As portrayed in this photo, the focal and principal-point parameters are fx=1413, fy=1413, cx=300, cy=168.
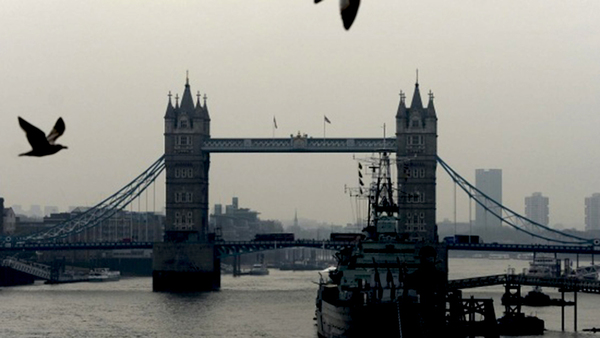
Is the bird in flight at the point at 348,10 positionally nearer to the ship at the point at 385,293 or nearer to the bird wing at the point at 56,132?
the bird wing at the point at 56,132

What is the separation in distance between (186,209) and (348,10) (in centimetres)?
13994

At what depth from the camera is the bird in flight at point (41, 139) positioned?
4.41 meters

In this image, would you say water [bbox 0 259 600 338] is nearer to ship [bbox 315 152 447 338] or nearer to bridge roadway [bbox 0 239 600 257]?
bridge roadway [bbox 0 239 600 257]

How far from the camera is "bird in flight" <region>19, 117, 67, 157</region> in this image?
4410 millimetres

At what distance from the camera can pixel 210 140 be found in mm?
145375

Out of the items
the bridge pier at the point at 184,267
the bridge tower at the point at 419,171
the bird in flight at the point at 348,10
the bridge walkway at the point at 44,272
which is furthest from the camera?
the bridge walkway at the point at 44,272

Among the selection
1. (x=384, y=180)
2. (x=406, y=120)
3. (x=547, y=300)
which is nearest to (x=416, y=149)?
(x=406, y=120)

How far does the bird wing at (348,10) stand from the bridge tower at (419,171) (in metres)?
137

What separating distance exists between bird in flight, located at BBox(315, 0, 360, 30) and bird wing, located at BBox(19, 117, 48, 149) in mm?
985

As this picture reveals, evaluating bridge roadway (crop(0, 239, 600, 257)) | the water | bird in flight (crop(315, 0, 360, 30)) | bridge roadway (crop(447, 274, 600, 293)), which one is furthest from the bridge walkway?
bird in flight (crop(315, 0, 360, 30))

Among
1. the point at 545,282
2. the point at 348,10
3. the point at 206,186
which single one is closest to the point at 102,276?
the point at 206,186

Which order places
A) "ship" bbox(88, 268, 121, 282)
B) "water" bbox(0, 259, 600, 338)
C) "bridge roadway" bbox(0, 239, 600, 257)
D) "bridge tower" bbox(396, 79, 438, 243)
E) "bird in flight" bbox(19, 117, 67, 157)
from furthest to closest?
"ship" bbox(88, 268, 121, 282) < "bridge tower" bbox(396, 79, 438, 243) < "bridge roadway" bbox(0, 239, 600, 257) < "water" bbox(0, 259, 600, 338) < "bird in flight" bbox(19, 117, 67, 157)

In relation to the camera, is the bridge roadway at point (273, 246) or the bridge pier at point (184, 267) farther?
the bridge pier at point (184, 267)

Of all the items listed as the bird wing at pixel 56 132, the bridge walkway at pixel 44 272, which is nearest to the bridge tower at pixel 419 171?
the bridge walkway at pixel 44 272
